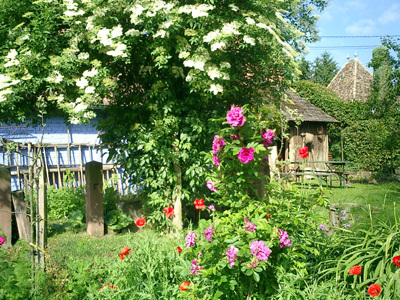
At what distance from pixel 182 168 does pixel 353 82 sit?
18.8 meters

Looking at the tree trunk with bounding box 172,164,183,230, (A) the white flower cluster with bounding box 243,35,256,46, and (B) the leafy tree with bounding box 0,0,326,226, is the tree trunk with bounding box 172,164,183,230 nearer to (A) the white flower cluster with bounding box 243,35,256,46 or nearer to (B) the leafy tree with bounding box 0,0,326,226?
(B) the leafy tree with bounding box 0,0,326,226

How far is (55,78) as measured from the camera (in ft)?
16.0

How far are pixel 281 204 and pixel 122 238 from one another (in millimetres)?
3211

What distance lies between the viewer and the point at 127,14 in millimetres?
5105

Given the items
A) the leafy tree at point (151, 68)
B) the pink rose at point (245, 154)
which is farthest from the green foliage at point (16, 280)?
the pink rose at point (245, 154)

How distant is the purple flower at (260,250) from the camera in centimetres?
263

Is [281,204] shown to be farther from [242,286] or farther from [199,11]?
[199,11]

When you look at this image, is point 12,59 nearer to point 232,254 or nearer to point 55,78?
point 55,78

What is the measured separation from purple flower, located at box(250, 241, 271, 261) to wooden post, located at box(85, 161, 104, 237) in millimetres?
3709

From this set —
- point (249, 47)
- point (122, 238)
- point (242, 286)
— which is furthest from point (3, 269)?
point (249, 47)

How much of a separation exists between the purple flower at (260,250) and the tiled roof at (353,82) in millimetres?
19632

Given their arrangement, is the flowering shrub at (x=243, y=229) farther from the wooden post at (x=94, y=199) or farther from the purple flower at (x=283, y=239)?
the wooden post at (x=94, y=199)

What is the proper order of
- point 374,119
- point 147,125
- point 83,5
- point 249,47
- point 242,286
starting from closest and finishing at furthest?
point 242,286
point 83,5
point 249,47
point 147,125
point 374,119

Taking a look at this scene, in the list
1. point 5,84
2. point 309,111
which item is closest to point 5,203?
point 5,84
